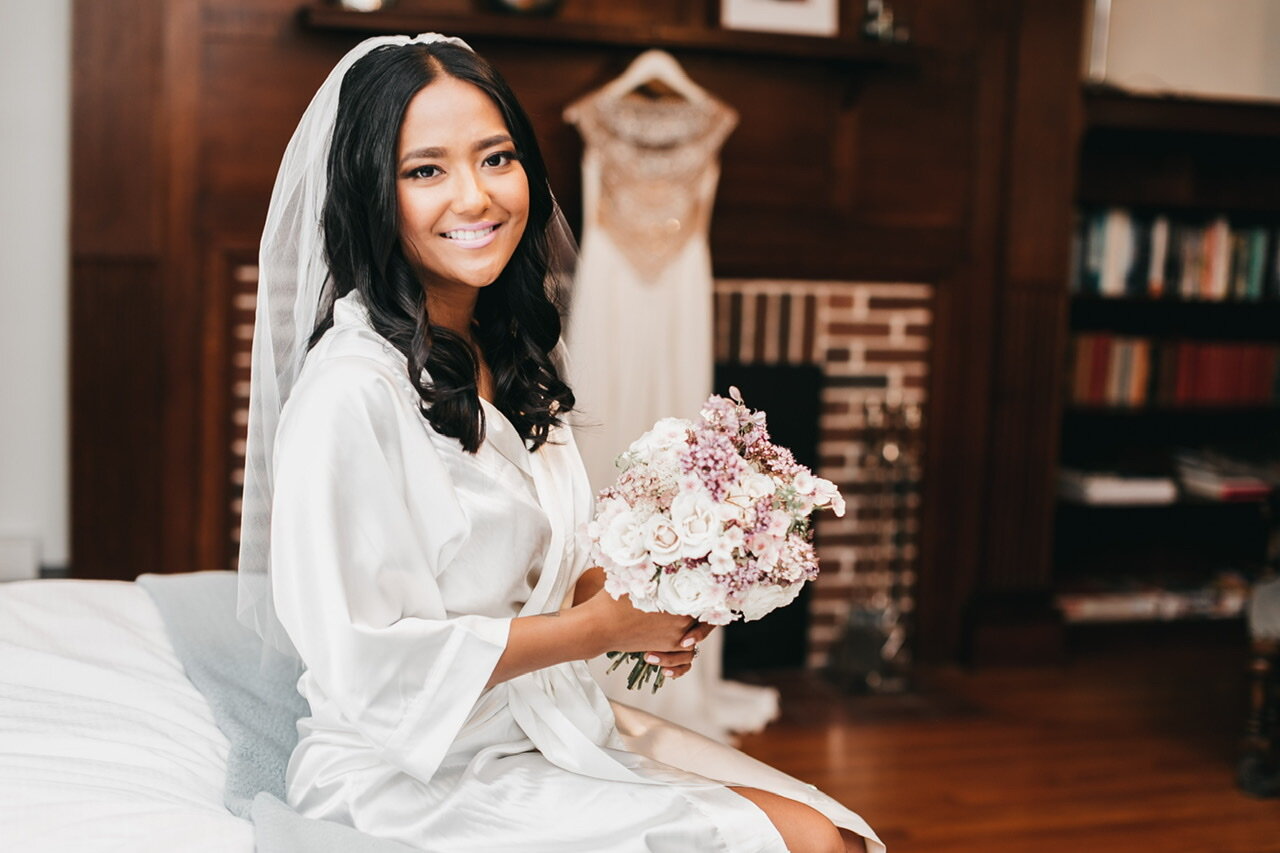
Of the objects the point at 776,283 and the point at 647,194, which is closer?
the point at 647,194

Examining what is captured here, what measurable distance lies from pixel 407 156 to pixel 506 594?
0.55 meters

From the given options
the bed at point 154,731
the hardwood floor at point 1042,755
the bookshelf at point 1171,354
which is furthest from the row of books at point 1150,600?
the bed at point 154,731

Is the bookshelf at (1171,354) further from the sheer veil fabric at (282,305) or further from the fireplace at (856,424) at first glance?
the sheer veil fabric at (282,305)

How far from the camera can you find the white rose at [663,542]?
134 centimetres

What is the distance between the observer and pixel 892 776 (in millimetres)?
3348

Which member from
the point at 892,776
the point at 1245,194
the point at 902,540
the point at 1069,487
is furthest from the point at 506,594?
the point at 1245,194

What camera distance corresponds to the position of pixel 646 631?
1473 mm

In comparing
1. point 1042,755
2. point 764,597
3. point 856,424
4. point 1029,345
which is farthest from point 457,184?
point 1029,345

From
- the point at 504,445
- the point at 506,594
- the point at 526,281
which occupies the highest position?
the point at 526,281

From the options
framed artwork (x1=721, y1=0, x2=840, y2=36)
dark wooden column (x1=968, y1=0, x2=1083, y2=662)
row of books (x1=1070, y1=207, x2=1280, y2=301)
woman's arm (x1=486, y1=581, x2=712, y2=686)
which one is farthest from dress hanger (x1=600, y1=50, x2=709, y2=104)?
woman's arm (x1=486, y1=581, x2=712, y2=686)

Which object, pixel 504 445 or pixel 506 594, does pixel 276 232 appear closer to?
pixel 504 445

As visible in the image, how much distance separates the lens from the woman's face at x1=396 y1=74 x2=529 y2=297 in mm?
1545

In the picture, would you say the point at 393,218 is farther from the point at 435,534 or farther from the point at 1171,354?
the point at 1171,354

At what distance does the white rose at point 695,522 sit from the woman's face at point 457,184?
45cm
